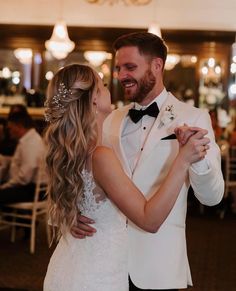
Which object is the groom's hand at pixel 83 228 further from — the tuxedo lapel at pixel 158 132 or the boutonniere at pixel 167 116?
the boutonniere at pixel 167 116

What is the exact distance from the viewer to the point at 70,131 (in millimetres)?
1888

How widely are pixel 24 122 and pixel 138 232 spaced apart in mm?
3617

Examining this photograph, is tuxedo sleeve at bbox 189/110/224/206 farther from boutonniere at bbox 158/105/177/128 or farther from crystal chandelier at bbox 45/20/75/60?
crystal chandelier at bbox 45/20/75/60

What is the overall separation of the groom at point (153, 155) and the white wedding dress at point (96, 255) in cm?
5

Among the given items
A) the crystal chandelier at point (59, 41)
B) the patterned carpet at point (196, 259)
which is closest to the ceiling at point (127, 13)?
the crystal chandelier at point (59, 41)

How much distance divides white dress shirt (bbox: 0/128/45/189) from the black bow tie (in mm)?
3102

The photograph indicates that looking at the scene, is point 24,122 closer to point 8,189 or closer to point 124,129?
point 8,189

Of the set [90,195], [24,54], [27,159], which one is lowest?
Answer: [27,159]

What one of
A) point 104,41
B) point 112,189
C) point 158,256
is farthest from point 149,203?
point 104,41

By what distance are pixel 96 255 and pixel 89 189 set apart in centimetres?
24

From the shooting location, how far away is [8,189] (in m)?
5.28

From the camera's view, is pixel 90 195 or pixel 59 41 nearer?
pixel 90 195

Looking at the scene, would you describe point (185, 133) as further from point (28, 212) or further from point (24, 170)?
point (28, 212)

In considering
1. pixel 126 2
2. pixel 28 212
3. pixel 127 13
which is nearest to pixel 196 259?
pixel 28 212
